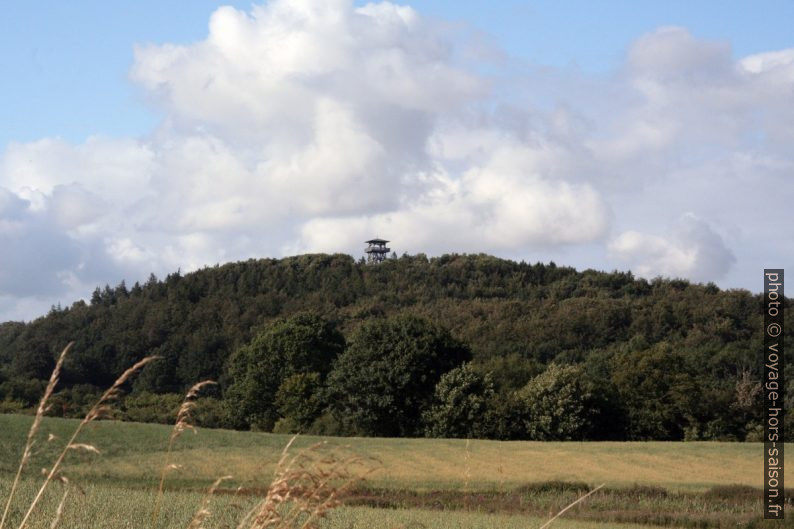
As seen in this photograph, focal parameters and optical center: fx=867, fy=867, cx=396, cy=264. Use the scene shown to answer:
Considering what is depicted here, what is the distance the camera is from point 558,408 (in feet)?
190

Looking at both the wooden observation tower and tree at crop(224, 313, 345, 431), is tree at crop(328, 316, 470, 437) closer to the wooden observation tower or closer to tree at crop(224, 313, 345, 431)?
tree at crop(224, 313, 345, 431)

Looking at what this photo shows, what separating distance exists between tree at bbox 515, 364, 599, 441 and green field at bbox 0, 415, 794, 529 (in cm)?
1157

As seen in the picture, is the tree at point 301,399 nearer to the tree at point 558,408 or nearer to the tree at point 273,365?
the tree at point 273,365

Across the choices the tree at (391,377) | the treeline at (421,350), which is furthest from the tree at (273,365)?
the tree at (391,377)

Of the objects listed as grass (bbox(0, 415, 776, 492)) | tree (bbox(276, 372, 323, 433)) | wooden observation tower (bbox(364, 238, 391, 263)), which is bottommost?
grass (bbox(0, 415, 776, 492))

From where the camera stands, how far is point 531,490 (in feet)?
91.8

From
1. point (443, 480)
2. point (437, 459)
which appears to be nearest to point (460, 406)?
point (437, 459)

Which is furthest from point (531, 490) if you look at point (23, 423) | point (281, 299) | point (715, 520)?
point (281, 299)

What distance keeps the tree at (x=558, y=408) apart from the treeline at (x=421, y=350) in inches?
5.0

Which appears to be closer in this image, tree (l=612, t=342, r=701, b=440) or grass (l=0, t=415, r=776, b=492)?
grass (l=0, t=415, r=776, b=492)

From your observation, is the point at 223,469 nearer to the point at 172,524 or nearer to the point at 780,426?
the point at 172,524

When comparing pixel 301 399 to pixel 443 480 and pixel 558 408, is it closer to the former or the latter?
pixel 558 408

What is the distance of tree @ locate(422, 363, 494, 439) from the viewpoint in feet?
187

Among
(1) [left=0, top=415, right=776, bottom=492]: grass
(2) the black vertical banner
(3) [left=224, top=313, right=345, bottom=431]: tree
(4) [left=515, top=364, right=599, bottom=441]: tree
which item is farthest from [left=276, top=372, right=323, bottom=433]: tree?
(2) the black vertical banner
